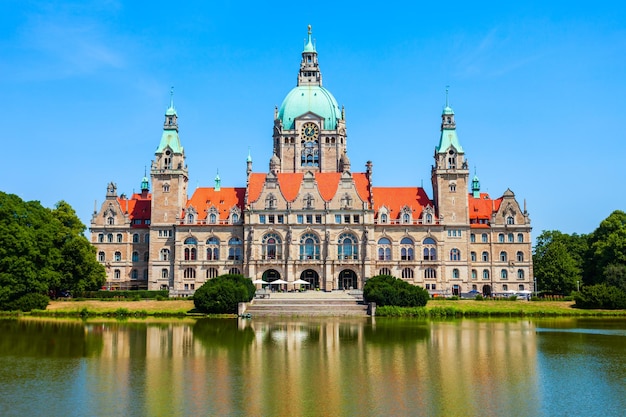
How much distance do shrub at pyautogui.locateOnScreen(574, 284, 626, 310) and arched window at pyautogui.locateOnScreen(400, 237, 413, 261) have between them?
23655 millimetres

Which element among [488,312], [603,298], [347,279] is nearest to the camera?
[488,312]

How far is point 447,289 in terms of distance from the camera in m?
84.3

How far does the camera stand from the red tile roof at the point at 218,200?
87438 mm

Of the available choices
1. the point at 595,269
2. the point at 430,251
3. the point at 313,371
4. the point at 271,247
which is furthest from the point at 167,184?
the point at 313,371

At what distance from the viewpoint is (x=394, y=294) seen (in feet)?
210

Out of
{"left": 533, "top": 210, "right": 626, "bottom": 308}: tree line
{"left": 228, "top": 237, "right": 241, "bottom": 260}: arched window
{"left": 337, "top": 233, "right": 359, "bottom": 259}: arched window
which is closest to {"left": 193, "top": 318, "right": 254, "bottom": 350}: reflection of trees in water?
{"left": 228, "top": 237, "right": 241, "bottom": 260}: arched window

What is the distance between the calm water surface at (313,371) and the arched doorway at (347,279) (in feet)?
112

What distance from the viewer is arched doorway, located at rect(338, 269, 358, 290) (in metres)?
84.4

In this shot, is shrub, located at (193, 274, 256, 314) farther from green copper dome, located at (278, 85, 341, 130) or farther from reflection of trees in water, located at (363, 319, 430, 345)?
green copper dome, located at (278, 85, 341, 130)

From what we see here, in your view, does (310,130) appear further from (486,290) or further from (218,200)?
(486,290)

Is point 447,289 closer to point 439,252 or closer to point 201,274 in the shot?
point 439,252

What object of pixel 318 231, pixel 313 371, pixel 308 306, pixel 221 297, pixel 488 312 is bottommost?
pixel 313 371

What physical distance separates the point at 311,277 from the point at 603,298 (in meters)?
34.2

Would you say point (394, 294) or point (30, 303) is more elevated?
point (394, 294)
